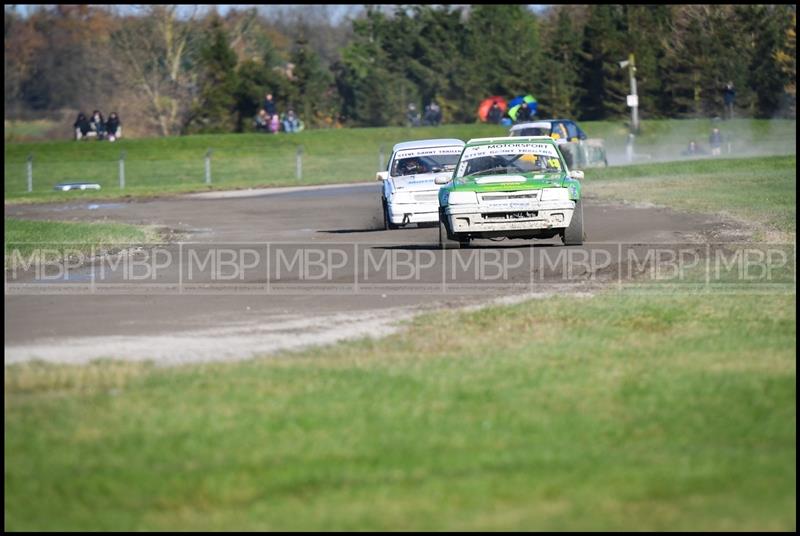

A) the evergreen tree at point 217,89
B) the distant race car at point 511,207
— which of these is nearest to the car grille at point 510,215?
the distant race car at point 511,207

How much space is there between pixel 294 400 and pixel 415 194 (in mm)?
14092

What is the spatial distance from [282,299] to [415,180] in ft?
29.6

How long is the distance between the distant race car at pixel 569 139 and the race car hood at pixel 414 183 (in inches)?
599

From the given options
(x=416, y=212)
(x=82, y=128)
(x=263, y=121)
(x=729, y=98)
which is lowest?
(x=416, y=212)

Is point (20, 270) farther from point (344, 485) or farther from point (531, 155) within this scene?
point (344, 485)

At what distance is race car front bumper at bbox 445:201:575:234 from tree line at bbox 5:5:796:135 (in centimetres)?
4683

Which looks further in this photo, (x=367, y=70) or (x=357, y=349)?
(x=367, y=70)

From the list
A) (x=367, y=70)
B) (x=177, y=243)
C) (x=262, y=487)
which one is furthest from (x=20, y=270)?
Result: (x=367, y=70)

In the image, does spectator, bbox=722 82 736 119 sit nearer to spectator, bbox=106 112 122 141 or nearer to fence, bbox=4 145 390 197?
fence, bbox=4 145 390 197

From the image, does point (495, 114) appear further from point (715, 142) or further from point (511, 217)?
point (511, 217)

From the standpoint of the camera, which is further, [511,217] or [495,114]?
[495,114]

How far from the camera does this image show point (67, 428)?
311 inches

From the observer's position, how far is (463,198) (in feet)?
59.2

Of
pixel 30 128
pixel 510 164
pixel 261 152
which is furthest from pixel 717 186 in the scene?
pixel 30 128
